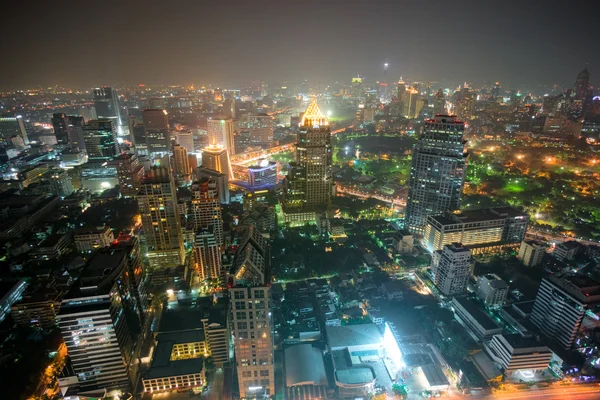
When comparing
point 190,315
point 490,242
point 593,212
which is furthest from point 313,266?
point 593,212

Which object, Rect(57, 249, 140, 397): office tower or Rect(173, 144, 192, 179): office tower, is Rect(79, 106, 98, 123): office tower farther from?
Rect(57, 249, 140, 397): office tower

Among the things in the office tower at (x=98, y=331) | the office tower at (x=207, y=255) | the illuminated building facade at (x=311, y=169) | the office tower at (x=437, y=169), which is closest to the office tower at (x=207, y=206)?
the office tower at (x=207, y=255)

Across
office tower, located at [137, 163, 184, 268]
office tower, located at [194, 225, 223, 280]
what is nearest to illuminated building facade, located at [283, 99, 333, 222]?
office tower, located at [194, 225, 223, 280]

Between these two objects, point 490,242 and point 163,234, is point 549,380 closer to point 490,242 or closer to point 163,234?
point 490,242

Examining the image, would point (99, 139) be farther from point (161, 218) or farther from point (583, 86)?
point (583, 86)

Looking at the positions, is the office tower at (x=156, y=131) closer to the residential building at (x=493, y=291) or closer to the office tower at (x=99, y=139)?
the office tower at (x=99, y=139)

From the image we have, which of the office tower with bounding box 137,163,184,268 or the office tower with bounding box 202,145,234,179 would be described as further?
the office tower with bounding box 202,145,234,179
